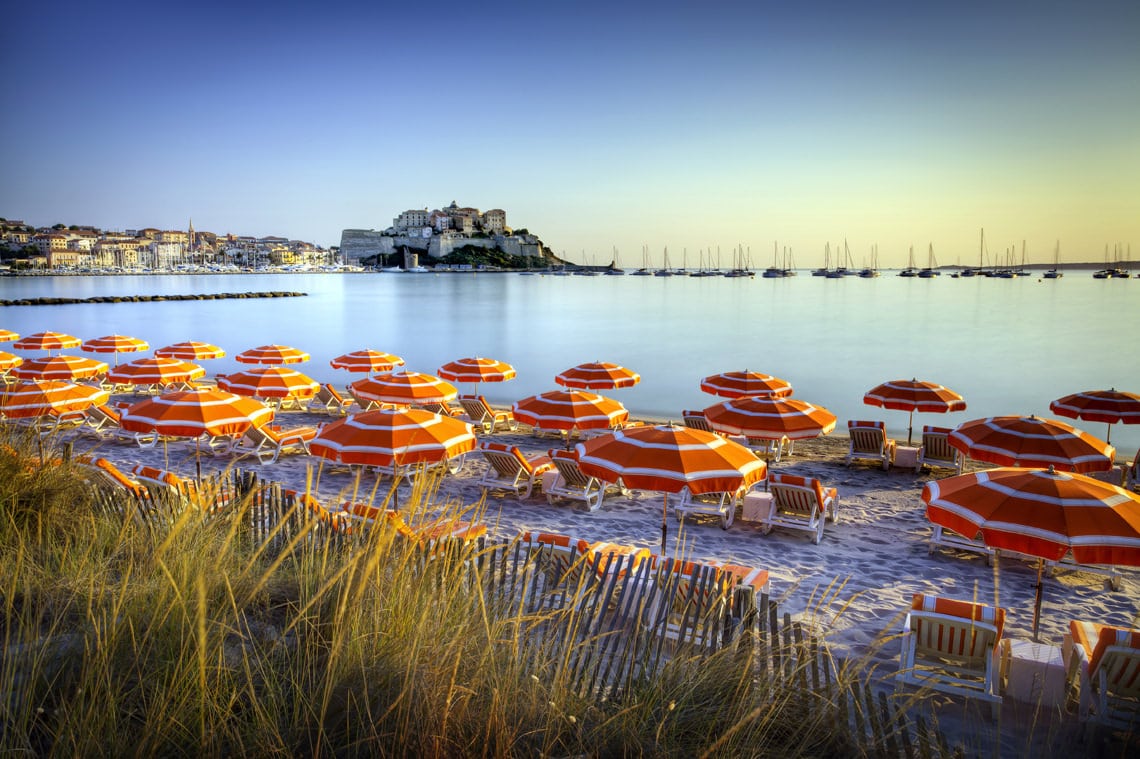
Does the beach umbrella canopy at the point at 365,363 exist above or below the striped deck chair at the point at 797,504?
above

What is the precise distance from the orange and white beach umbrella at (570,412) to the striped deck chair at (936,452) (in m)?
4.10

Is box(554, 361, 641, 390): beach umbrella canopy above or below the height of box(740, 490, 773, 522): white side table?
above

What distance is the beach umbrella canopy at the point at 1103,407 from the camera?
8.91m

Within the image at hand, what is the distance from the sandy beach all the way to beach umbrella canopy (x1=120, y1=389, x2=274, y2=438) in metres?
0.56

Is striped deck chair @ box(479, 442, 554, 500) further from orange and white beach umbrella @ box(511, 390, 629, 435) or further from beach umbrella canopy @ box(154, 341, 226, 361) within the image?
beach umbrella canopy @ box(154, 341, 226, 361)

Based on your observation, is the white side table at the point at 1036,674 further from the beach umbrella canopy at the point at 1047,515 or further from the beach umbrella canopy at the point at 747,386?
the beach umbrella canopy at the point at 747,386

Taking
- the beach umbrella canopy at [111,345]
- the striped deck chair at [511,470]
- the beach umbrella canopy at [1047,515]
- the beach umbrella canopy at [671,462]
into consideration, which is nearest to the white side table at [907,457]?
the striped deck chair at [511,470]

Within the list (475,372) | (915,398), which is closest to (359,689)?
(915,398)

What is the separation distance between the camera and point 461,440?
591cm

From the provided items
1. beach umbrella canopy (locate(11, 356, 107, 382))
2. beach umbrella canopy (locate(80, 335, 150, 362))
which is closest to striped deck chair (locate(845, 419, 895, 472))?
beach umbrella canopy (locate(11, 356, 107, 382))

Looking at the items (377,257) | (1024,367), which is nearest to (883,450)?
Answer: (1024,367)

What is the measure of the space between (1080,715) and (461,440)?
14.5 feet

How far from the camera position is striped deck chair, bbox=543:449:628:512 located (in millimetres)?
7625

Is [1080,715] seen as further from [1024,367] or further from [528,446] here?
[1024,367]
